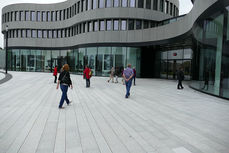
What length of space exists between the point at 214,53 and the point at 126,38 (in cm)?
1410

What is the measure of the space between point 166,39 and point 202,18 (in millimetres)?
6972

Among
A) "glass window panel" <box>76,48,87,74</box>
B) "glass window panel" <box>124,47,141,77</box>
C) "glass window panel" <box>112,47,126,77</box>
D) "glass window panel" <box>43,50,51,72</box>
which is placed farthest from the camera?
"glass window panel" <box>43,50,51,72</box>

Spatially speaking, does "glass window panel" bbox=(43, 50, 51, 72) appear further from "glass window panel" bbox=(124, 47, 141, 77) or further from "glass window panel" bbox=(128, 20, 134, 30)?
"glass window panel" bbox=(128, 20, 134, 30)

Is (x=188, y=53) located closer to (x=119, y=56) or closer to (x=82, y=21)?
(x=119, y=56)

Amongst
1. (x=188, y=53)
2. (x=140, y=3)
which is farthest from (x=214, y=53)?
(x=140, y=3)

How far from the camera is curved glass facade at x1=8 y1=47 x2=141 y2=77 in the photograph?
2430 centimetres

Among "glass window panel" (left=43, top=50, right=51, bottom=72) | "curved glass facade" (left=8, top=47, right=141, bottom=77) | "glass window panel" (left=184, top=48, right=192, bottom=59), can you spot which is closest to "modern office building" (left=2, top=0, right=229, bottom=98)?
"curved glass facade" (left=8, top=47, right=141, bottom=77)

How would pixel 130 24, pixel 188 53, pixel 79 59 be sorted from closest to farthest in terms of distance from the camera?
pixel 188 53, pixel 130 24, pixel 79 59

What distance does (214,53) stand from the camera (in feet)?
36.6

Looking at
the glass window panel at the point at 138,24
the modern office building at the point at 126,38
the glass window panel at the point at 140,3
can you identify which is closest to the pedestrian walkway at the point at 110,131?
the modern office building at the point at 126,38

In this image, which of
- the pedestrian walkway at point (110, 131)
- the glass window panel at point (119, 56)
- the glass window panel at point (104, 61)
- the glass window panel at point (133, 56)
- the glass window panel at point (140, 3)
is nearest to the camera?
the pedestrian walkway at point (110, 131)

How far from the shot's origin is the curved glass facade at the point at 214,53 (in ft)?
32.3

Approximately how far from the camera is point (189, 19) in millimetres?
14406

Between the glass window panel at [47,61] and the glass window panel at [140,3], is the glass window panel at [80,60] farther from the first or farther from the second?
the glass window panel at [140,3]
